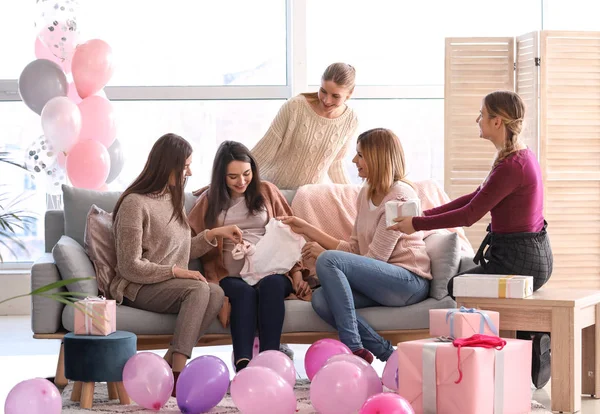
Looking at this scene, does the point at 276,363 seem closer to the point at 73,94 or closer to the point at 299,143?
the point at 299,143

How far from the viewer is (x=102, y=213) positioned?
11.4 ft

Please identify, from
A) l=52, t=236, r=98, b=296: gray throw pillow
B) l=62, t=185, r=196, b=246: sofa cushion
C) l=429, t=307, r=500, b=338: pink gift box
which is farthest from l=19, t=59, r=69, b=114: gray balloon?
l=429, t=307, r=500, b=338: pink gift box

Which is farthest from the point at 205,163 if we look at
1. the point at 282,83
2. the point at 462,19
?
the point at 462,19

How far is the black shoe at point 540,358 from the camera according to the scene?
3.22 m

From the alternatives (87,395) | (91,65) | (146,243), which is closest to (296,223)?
(146,243)

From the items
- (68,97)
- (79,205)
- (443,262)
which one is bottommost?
(443,262)

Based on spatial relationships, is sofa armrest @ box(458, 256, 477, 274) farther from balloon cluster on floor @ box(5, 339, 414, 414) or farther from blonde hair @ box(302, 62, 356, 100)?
blonde hair @ box(302, 62, 356, 100)

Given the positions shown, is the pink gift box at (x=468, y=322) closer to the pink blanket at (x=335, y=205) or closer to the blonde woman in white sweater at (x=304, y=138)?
the pink blanket at (x=335, y=205)

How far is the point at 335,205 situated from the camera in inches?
150

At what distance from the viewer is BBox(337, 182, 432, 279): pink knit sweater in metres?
3.41

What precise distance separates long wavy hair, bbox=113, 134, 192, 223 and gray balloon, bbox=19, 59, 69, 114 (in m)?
1.50

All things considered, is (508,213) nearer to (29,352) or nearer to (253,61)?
(29,352)

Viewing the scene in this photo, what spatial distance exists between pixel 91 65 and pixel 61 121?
0.35 m

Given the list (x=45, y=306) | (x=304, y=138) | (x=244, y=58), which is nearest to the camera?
(x=45, y=306)
